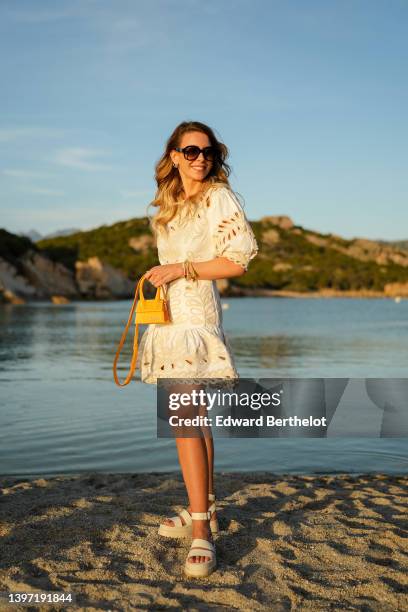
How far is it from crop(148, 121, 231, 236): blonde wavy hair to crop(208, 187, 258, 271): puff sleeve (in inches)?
3.5

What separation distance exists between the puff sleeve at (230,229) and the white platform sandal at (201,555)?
4.01 ft

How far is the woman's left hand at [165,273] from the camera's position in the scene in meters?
3.29

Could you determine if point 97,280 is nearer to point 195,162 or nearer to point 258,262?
point 258,262

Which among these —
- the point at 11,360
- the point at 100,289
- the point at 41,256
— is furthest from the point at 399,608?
the point at 100,289

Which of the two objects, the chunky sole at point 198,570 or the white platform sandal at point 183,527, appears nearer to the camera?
the chunky sole at point 198,570

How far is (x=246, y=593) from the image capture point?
2.95 metres

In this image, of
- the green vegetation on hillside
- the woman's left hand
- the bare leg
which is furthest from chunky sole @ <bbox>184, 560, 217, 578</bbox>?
the green vegetation on hillside

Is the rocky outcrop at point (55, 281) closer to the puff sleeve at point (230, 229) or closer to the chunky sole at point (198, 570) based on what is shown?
the puff sleeve at point (230, 229)

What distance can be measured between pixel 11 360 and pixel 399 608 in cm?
1482

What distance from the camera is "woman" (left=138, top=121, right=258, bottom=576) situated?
3293mm

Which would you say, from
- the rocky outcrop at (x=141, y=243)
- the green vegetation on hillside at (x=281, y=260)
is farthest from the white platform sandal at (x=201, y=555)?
the rocky outcrop at (x=141, y=243)

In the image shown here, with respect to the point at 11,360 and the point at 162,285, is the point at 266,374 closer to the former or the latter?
the point at 11,360

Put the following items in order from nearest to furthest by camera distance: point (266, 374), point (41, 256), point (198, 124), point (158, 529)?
point (198, 124) < point (158, 529) < point (266, 374) < point (41, 256)

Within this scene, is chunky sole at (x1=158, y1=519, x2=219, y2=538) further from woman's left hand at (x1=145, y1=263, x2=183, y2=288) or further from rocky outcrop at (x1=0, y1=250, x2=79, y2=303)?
rocky outcrop at (x1=0, y1=250, x2=79, y2=303)
